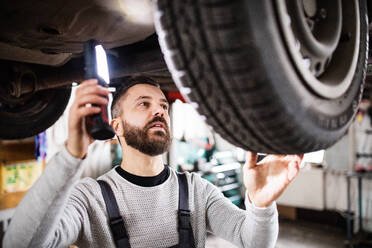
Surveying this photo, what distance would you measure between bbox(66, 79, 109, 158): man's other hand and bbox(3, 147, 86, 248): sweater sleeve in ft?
0.08

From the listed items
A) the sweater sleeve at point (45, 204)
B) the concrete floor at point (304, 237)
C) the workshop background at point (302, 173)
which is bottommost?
the concrete floor at point (304, 237)

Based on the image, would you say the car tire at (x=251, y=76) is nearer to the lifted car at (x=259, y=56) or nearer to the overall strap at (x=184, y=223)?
the lifted car at (x=259, y=56)

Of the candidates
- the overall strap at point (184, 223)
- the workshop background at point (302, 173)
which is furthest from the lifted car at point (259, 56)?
the workshop background at point (302, 173)

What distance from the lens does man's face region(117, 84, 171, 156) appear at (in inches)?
45.2

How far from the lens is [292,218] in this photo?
444cm

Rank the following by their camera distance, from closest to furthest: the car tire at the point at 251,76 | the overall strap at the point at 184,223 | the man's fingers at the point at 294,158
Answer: the car tire at the point at 251,76 → the man's fingers at the point at 294,158 → the overall strap at the point at 184,223

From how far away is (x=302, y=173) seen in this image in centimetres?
433

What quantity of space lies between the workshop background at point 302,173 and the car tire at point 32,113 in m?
1.32

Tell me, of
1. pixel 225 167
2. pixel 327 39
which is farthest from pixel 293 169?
pixel 225 167

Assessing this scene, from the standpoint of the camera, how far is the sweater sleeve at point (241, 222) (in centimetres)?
92

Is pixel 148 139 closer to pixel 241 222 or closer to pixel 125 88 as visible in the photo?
pixel 125 88

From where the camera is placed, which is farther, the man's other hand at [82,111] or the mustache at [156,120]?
the mustache at [156,120]

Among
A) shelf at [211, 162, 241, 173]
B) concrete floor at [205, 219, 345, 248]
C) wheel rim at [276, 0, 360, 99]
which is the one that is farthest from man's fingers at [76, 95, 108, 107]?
shelf at [211, 162, 241, 173]

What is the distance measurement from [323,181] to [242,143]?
4114 mm
